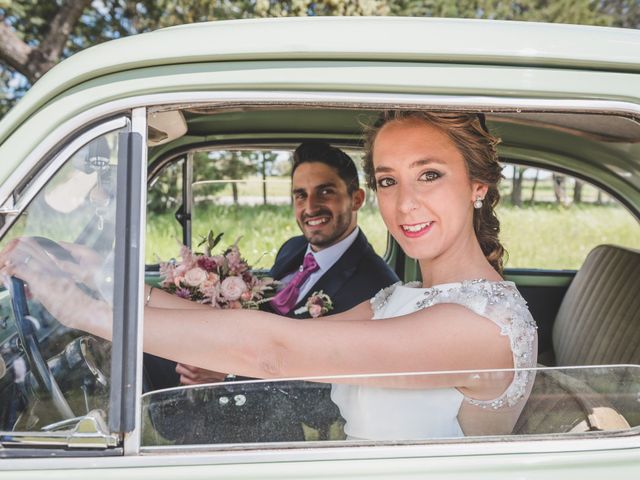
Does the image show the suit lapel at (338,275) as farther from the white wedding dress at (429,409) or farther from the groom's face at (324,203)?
A: the white wedding dress at (429,409)

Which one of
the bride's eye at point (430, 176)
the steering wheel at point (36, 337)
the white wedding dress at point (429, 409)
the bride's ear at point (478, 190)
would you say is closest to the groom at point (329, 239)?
the bride's ear at point (478, 190)

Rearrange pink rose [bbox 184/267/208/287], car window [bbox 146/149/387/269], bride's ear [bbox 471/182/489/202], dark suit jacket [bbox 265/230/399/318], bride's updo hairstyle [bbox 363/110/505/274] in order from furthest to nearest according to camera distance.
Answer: car window [bbox 146/149/387/269]
dark suit jacket [bbox 265/230/399/318]
pink rose [bbox 184/267/208/287]
bride's ear [bbox 471/182/489/202]
bride's updo hairstyle [bbox 363/110/505/274]

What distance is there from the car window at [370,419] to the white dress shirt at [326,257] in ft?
5.30

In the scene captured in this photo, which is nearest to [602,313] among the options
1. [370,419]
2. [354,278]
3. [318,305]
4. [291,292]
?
[354,278]

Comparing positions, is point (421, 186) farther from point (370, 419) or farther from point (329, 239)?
point (329, 239)

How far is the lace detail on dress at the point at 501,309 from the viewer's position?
1613 mm

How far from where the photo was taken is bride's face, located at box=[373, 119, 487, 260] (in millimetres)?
1762

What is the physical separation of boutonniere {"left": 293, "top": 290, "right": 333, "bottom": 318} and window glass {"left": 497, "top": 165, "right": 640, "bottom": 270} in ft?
2.54

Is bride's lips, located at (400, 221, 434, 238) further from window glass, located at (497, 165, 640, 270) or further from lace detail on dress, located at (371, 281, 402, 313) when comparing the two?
window glass, located at (497, 165, 640, 270)

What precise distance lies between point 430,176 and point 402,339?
0.47m

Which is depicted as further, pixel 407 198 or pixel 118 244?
pixel 407 198

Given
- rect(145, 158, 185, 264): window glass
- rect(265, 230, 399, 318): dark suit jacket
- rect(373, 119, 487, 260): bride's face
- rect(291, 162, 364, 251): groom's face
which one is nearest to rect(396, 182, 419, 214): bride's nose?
rect(373, 119, 487, 260): bride's face

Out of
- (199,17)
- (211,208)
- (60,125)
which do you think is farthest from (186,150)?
(199,17)

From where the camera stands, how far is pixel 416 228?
1.81 metres
